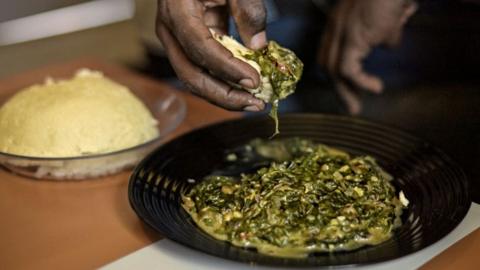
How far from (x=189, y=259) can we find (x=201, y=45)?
37 centimetres

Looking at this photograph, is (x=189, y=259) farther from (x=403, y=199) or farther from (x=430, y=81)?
(x=430, y=81)

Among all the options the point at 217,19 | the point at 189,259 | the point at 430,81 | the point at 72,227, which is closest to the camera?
the point at 189,259

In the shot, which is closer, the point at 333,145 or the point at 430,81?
the point at 333,145

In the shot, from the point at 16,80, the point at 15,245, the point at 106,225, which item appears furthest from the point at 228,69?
the point at 16,80

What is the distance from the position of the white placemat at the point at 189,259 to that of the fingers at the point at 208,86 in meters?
0.27

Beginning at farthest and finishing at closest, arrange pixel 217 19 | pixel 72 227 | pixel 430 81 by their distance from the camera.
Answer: pixel 430 81 → pixel 217 19 → pixel 72 227

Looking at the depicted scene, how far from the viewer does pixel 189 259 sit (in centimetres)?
105

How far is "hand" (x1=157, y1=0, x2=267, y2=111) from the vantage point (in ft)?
3.64

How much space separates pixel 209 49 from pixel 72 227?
0.40m

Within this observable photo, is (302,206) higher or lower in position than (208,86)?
lower

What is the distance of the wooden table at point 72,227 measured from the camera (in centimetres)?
107

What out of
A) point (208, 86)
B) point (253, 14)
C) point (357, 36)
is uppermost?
point (253, 14)

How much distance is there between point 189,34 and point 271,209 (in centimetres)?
34

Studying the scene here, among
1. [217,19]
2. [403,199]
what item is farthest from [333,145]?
[217,19]
